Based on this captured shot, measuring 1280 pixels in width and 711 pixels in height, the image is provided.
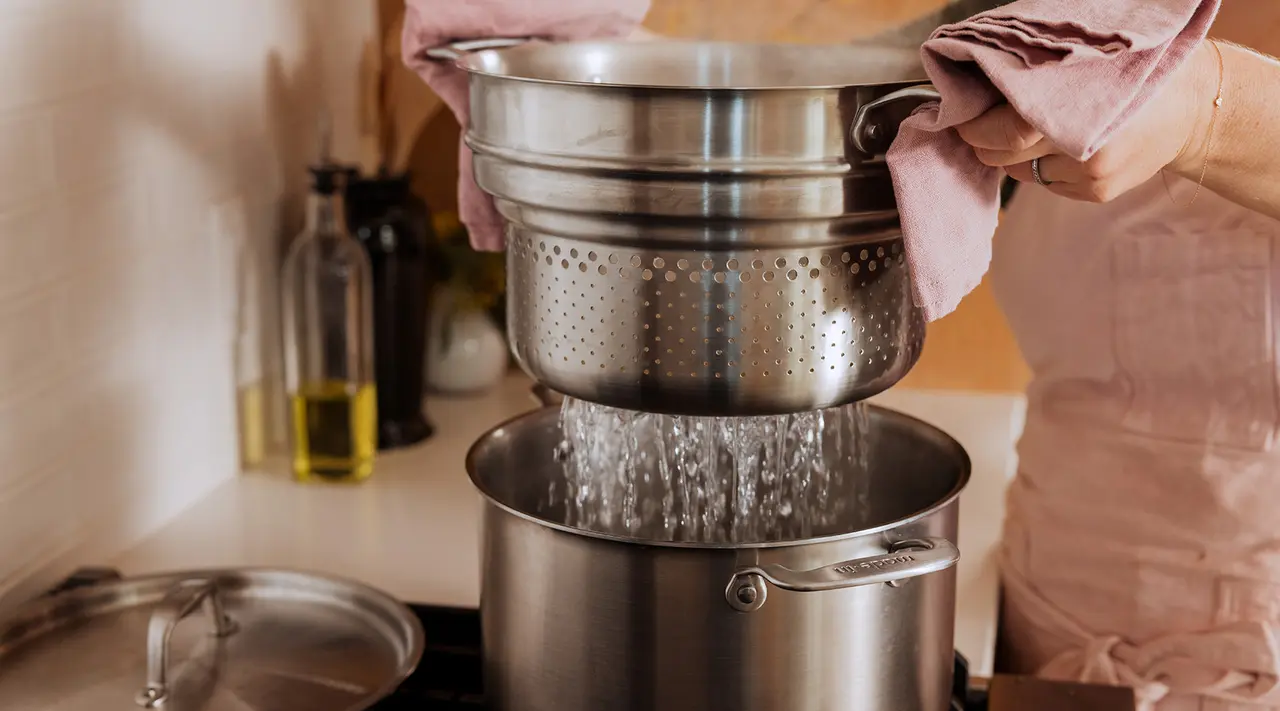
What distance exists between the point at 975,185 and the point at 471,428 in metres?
0.94

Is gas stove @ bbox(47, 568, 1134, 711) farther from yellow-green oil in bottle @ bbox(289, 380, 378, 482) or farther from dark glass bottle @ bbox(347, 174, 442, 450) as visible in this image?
dark glass bottle @ bbox(347, 174, 442, 450)

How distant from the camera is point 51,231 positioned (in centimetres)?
102

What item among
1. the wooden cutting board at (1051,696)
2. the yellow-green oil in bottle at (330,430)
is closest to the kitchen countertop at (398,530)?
the yellow-green oil in bottle at (330,430)

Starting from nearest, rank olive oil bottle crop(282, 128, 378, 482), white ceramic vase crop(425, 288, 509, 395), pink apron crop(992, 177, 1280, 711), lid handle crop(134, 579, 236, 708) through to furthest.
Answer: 1. lid handle crop(134, 579, 236, 708)
2. pink apron crop(992, 177, 1280, 711)
3. olive oil bottle crop(282, 128, 378, 482)
4. white ceramic vase crop(425, 288, 509, 395)

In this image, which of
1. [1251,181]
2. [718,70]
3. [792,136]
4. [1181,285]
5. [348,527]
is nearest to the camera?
[792,136]

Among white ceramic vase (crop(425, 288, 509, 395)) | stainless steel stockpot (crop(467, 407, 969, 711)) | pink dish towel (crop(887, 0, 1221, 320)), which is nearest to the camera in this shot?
pink dish towel (crop(887, 0, 1221, 320))

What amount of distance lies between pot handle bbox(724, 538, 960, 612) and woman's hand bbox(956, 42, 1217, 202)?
20 centimetres

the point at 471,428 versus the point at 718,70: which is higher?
the point at 718,70

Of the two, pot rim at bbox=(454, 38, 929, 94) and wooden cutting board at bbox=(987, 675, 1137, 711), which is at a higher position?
pot rim at bbox=(454, 38, 929, 94)

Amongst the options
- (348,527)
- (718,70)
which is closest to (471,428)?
(348,527)

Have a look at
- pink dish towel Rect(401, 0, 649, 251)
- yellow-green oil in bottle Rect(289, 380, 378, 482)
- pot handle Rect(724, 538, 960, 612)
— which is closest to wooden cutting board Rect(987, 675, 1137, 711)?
pot handle Rect(724, 538, 960, 612)

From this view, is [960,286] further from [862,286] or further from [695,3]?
[695,3]

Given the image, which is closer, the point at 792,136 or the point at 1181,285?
the point at 792,136

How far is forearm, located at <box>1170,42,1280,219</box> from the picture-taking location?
2.31ft
